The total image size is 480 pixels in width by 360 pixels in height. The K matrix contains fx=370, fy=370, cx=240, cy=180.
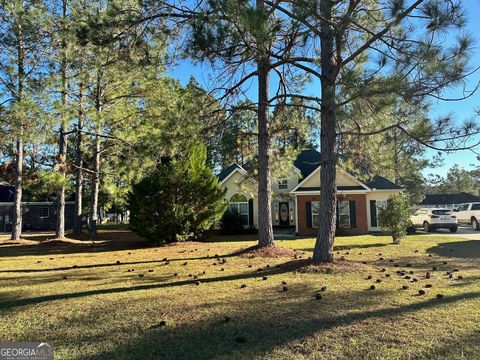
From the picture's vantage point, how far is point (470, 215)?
74.7ft

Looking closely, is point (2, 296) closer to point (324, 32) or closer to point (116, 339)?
point (116, 339)

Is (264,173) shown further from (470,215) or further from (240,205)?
(470,215)

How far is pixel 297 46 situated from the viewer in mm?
9914

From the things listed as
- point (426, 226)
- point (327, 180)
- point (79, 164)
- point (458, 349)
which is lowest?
point (458, 349)

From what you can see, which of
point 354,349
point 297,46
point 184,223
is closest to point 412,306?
point 354,349

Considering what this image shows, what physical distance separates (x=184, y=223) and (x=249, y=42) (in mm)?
9715

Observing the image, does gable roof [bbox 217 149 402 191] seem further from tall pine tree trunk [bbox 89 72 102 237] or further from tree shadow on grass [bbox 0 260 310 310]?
tree shadow on grass [bbox 0 260 310 310]

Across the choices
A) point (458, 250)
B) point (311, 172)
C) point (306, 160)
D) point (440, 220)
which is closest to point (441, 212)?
point (440, 220)

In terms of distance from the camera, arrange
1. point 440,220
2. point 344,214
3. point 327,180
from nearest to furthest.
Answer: point 327,180, point 440,220, point 344,214

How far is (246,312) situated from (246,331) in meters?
0.70

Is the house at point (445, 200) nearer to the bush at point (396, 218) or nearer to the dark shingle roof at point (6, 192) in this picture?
the bush at point (396, 218)

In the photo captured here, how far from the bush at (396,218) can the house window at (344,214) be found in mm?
6756

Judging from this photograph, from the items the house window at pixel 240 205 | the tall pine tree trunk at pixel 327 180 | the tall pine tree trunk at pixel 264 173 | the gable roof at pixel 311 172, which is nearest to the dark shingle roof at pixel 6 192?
the gable roof at pixel 311 172

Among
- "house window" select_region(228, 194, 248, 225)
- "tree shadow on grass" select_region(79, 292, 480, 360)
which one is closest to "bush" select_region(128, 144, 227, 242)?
"house window" select_region(228, 194, 248, 225)
